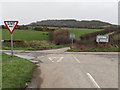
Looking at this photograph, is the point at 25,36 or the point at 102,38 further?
the point at 25,36

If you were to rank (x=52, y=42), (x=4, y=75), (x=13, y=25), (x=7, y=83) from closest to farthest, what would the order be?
1. (x=7, y=83)
2. (x=4, y=75)
3. (x=13, y=25)
4. (x=52, y=42)

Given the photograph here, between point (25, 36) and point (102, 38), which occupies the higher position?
point (25, 36)

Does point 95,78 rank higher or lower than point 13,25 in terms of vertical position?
lower

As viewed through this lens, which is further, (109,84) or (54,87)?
(109,84)

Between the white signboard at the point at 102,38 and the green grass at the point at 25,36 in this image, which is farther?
the green grass at the point at 25,36

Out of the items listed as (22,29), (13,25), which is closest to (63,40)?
(22,29)

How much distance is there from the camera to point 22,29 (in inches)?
2076

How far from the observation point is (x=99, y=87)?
6082mm

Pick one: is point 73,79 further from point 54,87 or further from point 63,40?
point 63,40

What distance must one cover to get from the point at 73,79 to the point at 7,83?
2623mm

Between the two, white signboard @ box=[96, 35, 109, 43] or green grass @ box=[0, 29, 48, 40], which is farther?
green grass @ box=[0, 29, 48, 40]

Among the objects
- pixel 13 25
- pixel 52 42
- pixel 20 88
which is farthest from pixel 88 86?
pixel 52 42

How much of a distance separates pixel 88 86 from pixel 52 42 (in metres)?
34.1

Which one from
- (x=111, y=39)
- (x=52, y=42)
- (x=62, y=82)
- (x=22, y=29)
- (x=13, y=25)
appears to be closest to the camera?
(x=62, y=82)
